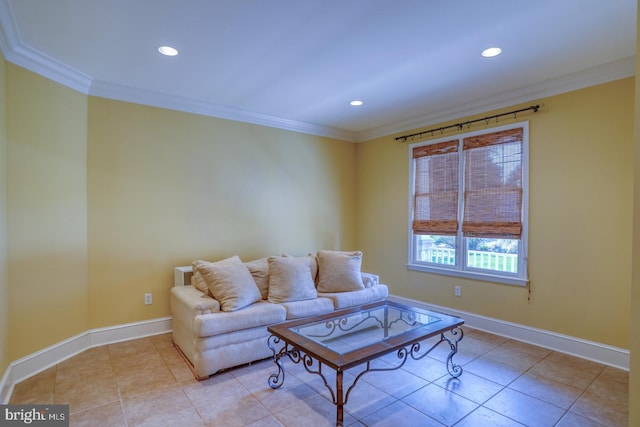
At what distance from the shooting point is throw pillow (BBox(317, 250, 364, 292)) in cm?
375

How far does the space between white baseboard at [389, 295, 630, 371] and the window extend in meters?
0.49

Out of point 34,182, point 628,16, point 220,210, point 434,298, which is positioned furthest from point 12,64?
point 434,298

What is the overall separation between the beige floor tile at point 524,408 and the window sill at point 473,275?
137cm

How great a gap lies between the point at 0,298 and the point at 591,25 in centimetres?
474

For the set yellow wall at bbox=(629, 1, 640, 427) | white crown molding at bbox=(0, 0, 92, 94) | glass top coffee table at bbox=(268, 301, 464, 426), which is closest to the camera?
yellow wall at bbox=(629, 1, 640, 427)

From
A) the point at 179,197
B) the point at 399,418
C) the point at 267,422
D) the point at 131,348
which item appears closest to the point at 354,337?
the point at 399,418

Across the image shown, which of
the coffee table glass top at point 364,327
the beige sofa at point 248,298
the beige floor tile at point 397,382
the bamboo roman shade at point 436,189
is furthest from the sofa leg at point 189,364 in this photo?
the bamboo roman shade at point 436,189

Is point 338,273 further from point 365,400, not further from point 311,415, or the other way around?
point 311,415

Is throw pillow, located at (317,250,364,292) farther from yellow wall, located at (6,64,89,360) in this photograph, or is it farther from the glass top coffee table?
yellow wall, located at (6,64,89,360)

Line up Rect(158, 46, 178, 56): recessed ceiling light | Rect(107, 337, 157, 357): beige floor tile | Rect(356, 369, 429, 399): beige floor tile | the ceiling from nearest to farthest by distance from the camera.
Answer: the ceiling → Rect(356, 369, 429, 399): beige floor tile → Rect(158, 46, 178, 56): recessed ceiling light → Rect(107, 337, 157, 357): beige floor tile

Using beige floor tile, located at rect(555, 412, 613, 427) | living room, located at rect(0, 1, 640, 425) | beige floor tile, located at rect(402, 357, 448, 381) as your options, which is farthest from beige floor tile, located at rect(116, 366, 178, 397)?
beige floor tile, located at rect(555, 412, 613, 427)

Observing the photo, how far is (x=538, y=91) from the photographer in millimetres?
3352

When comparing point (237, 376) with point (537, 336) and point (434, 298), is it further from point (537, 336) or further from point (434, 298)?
point (537, 336)

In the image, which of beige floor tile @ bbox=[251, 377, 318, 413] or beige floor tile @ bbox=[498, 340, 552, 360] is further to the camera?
beige floor tile @ bbox=[498, 340, 552, 360]
